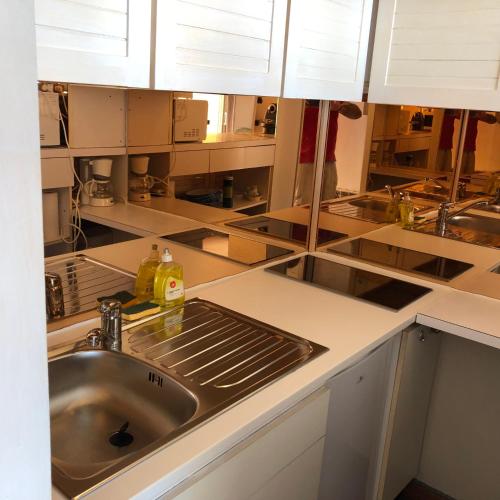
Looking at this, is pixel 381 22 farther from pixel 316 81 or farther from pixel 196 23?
pixel 196 23

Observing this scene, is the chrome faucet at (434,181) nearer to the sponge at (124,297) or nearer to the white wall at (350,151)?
the white wall at (350,151)

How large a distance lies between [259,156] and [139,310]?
0.82 meters

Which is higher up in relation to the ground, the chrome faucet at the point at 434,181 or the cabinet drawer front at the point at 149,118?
the cabinet drawer front at the point at 149,118

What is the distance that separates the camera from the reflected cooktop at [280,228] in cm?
229

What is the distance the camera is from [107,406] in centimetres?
139

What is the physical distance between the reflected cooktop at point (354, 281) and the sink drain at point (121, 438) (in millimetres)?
924

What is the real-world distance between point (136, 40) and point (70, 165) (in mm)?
542

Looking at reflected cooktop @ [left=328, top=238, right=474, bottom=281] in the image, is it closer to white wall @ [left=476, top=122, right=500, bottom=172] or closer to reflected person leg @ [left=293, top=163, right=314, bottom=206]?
reflected person leg @ [left=293, top=163, right=314, bottom=206]

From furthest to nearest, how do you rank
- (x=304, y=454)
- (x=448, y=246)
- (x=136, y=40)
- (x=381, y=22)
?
(x=448, y=246) < (x=381, y=22) < (x=304, y=454) < (x=136, y=40)

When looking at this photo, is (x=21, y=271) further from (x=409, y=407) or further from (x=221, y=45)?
(x=409, y=407)

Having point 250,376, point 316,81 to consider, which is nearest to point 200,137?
point 316,81

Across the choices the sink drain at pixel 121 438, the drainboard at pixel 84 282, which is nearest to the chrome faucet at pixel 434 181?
the drainboard at pixel 84 282

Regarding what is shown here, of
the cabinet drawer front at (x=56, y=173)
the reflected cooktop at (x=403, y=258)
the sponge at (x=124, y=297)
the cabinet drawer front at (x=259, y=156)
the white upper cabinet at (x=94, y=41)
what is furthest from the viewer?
the reflected cooktop at (x=403, y=258)

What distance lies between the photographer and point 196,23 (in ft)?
4.12
